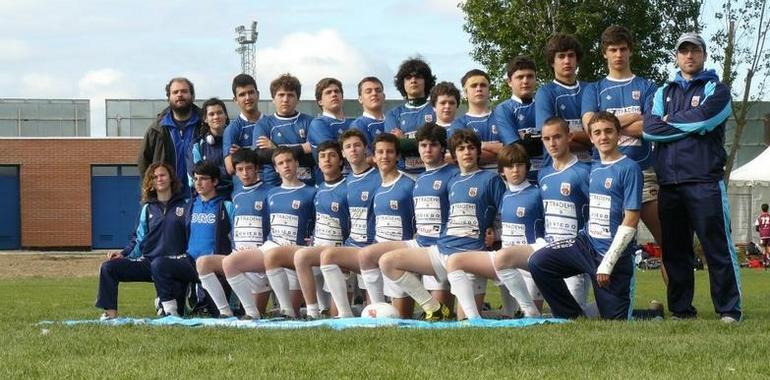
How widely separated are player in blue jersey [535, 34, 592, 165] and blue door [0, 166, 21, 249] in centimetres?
3746

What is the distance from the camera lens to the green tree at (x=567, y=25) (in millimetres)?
27625

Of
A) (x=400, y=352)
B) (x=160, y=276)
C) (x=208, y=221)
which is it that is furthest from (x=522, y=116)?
(x=160, y=276)

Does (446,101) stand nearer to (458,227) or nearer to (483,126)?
(483,126)

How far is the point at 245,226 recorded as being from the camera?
11.0 metres

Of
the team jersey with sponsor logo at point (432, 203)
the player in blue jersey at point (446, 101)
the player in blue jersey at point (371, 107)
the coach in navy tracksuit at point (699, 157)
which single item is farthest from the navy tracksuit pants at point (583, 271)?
the player in blue jersey at point (371, 107)

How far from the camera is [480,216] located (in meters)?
9.81

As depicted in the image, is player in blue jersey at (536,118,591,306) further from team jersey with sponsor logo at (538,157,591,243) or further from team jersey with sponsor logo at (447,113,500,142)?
team jersey with sponsor logo at (447,113,500,142)

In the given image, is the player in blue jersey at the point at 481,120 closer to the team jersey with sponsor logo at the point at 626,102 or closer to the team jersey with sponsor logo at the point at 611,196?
the team jersey with sponsor logo at the point at 626,102

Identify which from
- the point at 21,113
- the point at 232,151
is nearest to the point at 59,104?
the point at 21,113

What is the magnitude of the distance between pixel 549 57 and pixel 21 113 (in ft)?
124

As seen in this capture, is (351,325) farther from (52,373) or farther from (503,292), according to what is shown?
(52,373)

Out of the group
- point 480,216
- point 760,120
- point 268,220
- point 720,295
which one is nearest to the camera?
point 720,295

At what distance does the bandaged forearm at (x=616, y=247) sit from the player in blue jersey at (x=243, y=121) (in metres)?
3.84

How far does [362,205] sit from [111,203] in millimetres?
35757
